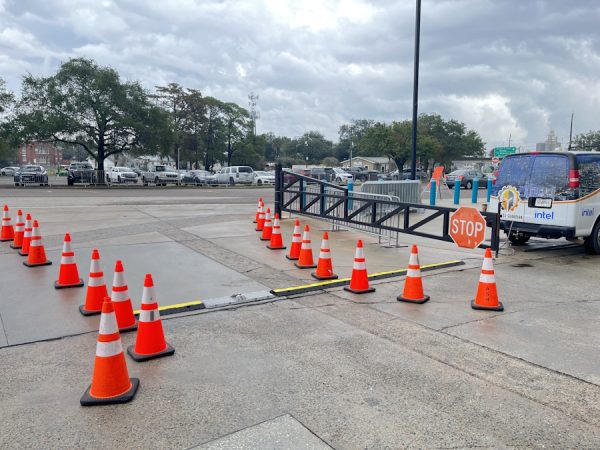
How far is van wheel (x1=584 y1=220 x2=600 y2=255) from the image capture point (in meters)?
9.93

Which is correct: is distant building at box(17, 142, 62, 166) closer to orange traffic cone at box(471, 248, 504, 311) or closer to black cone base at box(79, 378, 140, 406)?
orange traffic cone at box(471, 248, 504, 311)

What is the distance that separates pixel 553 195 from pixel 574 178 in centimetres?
47

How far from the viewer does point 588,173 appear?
9.55 metres

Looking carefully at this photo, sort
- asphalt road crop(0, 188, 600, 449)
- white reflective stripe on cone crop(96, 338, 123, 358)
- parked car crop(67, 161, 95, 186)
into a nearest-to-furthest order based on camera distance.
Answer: asphalt road crop(0, 188, 600, 449)
white reflective stripe on cone crop(96, 338, 123, 358)
parked car crop(67, 161, 95, 186)

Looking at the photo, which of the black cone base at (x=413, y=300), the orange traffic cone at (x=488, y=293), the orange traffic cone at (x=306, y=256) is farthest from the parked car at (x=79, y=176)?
the orange traffic cone at (x=488, y=293)

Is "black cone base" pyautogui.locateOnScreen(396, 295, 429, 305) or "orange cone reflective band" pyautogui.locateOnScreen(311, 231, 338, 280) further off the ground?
→ "orange cone reflective band" pyautogui.locateOnScreen(311, 231, 338, 280)

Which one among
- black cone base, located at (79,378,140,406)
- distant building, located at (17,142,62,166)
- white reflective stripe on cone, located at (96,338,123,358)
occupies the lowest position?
black cone base, located at (79,378,140,406)

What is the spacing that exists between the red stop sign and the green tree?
34490mm

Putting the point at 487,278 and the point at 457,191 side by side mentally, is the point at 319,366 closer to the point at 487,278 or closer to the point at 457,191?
the point at 487,278

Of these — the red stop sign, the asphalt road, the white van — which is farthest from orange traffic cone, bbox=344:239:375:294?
the white van

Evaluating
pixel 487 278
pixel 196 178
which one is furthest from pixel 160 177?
pixel 487 278

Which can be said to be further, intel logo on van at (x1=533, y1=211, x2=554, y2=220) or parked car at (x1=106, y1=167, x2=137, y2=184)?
parked car at (x1=106, y1=167, x2=137, y2=184)

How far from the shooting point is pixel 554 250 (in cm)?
1085

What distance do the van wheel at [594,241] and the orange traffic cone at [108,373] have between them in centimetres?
950
